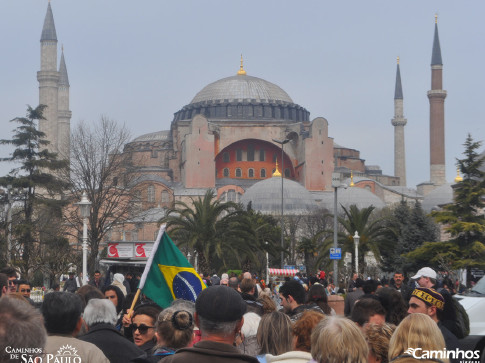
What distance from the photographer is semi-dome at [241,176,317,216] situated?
72.4 meters

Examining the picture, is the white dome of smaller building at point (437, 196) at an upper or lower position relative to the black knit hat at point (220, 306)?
upper

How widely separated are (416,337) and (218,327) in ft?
3.18

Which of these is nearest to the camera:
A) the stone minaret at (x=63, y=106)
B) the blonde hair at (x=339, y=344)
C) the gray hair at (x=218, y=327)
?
the gray hair at (x=218, y=327)

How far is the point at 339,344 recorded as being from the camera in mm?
4223

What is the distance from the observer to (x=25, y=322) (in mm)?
3160

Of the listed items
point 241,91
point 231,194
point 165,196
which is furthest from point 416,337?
point 241,91

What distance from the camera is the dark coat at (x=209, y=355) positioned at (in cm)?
382

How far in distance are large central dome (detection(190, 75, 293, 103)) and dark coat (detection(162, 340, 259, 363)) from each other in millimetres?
87503

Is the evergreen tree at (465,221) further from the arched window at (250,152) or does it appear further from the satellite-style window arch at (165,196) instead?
the arched window at (250,152)

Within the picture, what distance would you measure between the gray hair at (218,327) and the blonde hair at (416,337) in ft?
2.73

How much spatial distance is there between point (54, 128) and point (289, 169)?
21571 mm

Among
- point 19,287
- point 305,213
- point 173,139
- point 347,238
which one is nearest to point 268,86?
point 173,139

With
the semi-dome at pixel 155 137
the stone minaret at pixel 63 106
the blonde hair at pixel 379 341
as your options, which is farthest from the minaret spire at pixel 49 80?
the blonde hair at pixel 379 341

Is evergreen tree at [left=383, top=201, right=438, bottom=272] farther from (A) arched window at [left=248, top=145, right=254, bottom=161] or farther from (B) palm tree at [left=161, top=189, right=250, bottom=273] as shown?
(A) arched window at [left=248, top=145, right=254, bottom=161]
